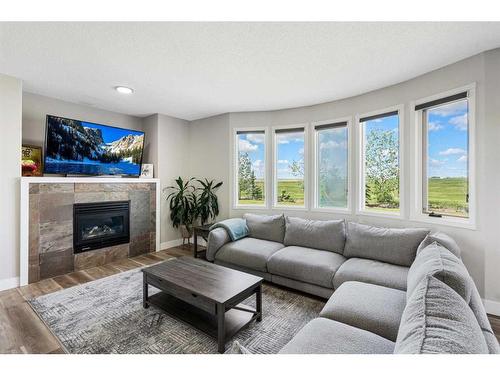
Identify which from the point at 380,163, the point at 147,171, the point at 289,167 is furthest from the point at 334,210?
the point at 147,171

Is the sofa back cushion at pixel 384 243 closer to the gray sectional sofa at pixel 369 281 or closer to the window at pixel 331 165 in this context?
the gray sectional sofa at pixel 369 281

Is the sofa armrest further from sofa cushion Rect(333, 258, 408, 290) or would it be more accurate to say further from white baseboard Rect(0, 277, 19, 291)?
white baseboard Rect(0, 277, 19, 291)

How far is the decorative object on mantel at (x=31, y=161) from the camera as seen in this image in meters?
3.12

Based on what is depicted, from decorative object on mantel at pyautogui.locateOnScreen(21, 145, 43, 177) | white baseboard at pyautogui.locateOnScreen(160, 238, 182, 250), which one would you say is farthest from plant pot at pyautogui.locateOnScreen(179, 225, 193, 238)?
decorative object on mantel at pyautogui.locateOnScreen(21, 145, 43, 177)

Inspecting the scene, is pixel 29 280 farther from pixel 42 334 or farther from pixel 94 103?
pixel 94 103

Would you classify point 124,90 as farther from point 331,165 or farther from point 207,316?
point 331,165

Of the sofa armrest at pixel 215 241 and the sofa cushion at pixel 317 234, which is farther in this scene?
the sofa armrest at pixel 215 241

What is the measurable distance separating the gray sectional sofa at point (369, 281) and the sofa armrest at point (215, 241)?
14 mm

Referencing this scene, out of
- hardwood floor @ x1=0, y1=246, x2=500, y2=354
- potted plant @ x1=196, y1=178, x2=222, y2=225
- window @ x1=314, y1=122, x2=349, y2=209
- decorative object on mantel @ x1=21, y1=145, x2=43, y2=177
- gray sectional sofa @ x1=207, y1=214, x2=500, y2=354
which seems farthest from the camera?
potted plant @ x1=196, y1=178, x2=222, y2=225

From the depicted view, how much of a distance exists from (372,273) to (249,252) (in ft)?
4.70

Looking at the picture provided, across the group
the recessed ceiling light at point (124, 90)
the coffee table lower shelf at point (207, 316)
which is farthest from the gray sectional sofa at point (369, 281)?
the recessed ceiling light at point (124, 90)

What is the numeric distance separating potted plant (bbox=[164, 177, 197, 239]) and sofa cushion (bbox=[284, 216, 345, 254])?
2019 millimetres

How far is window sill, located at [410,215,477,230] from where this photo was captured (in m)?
2.39

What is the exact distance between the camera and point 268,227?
352 centimetres
